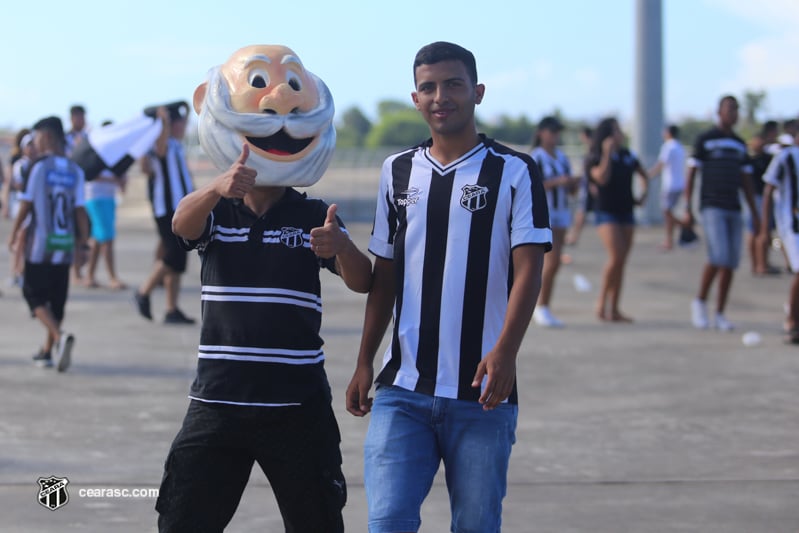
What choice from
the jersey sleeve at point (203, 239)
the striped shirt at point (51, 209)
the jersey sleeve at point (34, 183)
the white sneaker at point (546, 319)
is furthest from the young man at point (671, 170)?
the jersey sleeve at point (203, 239)

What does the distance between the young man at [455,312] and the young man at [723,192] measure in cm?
699

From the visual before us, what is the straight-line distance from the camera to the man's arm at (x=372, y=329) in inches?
154

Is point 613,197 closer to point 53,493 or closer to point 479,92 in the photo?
point 53,493

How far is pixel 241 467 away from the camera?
3.83 metres

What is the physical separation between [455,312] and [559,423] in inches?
147

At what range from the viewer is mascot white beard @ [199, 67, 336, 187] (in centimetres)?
381


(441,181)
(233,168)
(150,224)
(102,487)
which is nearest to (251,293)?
(233,168)

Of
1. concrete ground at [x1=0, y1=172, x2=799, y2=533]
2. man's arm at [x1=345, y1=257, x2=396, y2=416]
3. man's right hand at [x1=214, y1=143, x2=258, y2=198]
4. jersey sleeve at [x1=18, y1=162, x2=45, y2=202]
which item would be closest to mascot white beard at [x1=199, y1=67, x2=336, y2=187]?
man's right hand at [x1=214, y1=143, x2=258, y2=198]

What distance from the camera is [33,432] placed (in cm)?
683

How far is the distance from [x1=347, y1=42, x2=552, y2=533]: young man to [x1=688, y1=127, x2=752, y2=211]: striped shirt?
699cm

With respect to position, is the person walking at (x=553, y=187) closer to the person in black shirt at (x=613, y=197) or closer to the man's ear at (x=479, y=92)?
the person in black shirt at (x=613, y=197)

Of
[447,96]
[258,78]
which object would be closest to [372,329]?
[447,96]

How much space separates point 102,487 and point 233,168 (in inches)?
103

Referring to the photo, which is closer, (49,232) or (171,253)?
(49,232)
